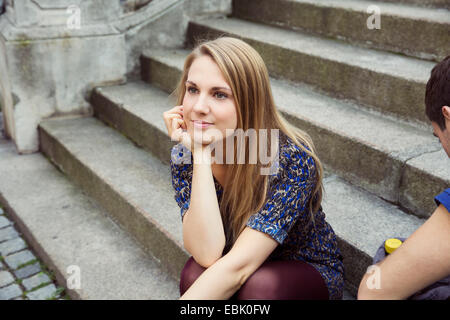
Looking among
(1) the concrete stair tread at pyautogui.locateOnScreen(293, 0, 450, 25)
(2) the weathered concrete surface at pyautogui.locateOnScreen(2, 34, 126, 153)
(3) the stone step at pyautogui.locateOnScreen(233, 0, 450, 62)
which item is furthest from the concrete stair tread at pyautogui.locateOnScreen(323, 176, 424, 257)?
(2) the weathered concrete surface at pyautogui.locateOnScreen(2, 34, 126, 153)

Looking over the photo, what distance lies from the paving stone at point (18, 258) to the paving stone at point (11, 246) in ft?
0.16

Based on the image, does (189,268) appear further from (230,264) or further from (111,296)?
(111,296)

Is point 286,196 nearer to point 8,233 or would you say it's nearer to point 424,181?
point 424,181

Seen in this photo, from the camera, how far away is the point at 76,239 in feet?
9.69

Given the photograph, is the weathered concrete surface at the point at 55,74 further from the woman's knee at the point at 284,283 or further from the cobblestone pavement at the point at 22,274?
the woman's knee at the point at 284,283

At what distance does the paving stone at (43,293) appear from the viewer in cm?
262

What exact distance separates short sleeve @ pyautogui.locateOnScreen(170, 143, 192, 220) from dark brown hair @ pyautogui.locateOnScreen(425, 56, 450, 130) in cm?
98

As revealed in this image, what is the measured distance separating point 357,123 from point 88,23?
2469 mm

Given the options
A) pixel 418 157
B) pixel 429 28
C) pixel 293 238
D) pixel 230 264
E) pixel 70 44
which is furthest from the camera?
pixel 70 44

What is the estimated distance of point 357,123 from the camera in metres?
2.74

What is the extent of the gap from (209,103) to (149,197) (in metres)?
1.34

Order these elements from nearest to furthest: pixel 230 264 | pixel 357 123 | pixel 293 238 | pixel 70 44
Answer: pixel 230 264, pixel 293 238, pixel 357 123, pixel 70 44

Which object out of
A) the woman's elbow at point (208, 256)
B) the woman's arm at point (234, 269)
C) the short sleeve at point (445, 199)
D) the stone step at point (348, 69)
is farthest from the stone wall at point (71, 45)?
the short sleeve at point (445, 199)

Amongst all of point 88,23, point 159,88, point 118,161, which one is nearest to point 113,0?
point 88,23
